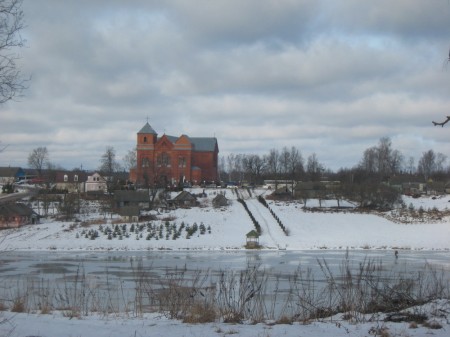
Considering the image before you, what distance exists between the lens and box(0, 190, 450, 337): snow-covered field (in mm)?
6859

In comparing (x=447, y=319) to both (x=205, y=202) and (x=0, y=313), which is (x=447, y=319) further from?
(x=205, y=202)

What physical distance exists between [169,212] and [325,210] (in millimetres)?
18688

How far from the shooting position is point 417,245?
41844mm

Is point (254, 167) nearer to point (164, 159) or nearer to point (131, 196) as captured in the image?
point (164, 159)

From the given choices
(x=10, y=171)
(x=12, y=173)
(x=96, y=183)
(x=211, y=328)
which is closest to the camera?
(x=211, y=328)

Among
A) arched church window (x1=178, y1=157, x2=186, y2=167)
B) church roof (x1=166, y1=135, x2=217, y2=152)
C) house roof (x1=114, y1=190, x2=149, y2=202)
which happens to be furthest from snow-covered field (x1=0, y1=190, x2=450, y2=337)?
church roof (x1=166, y1=135, x2=217, y2=152)

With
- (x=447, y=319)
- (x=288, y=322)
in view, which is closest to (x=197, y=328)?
(x=288, y=322)

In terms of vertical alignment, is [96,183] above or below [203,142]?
below

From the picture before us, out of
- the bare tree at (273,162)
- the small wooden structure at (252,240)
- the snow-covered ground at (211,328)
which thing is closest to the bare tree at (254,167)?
the bare tree at (273,162)

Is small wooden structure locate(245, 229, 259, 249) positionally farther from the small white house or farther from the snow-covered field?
the small white house

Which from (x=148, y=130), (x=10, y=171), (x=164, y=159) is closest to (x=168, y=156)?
(x=164, y=159)

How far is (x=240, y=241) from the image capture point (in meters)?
43.7

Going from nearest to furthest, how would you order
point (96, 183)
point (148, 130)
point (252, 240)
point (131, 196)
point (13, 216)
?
point (252, 240) < point (13, 216) < point (131, 196) < point (96, 183) < point (148, 130)

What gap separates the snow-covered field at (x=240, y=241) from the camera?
686 centimetres
